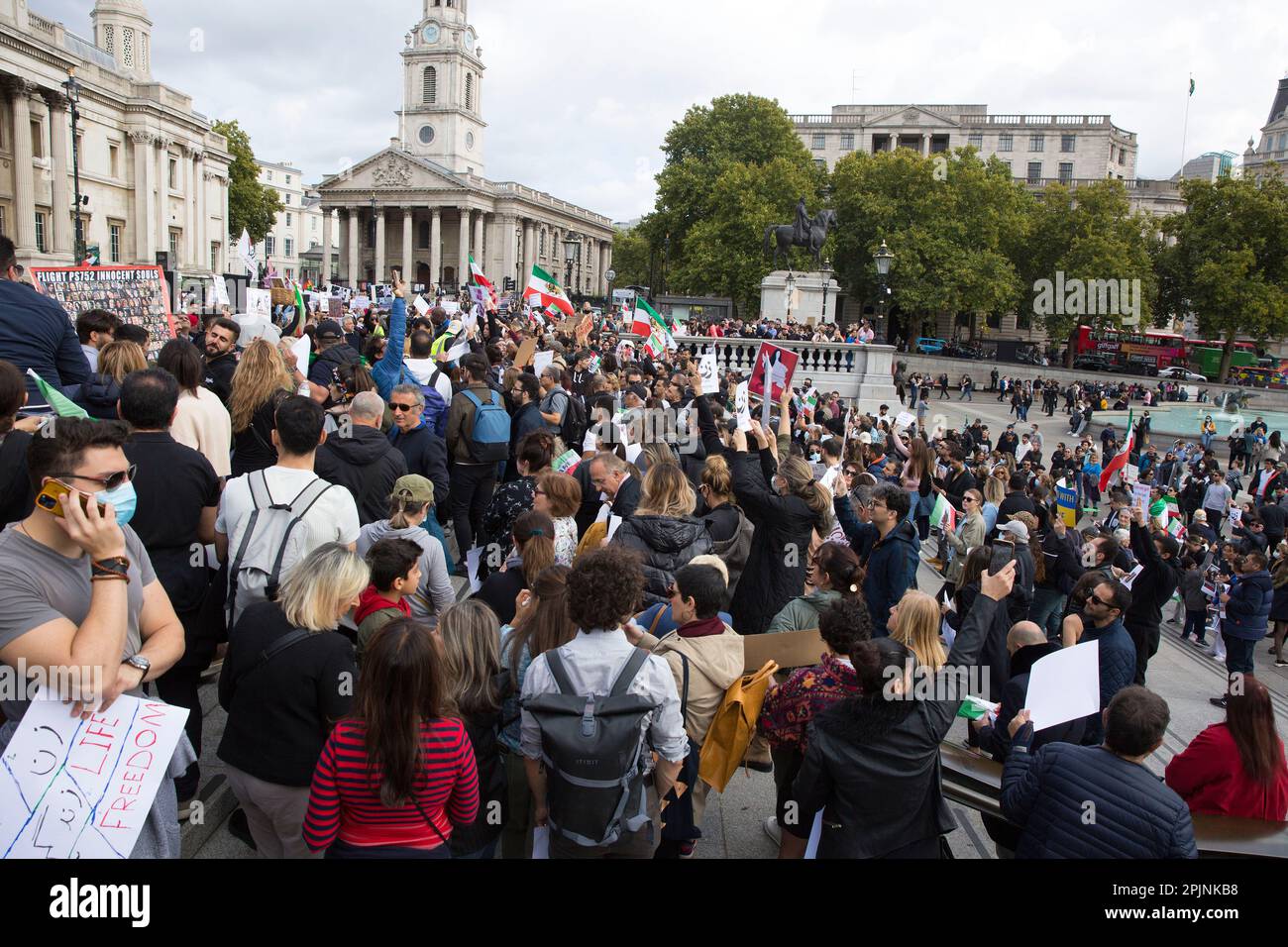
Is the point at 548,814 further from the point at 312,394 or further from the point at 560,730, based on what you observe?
the point at 312,394

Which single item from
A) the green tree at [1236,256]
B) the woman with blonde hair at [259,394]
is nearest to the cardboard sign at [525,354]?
the woman with blonde hair at [259,394]

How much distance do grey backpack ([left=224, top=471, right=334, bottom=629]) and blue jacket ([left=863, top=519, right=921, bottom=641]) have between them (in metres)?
3.65

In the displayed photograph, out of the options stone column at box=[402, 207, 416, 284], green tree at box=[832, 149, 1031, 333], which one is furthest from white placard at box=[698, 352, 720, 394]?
stone column at box=[402, 207, 416, 284]

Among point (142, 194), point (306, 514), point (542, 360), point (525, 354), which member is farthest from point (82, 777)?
point (142, 194)

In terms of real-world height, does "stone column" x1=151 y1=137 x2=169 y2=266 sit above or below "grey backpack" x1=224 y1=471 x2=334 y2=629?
above

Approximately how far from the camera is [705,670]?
13.4 feet

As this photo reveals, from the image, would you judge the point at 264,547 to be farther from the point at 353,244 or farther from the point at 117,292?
the point at 353,244

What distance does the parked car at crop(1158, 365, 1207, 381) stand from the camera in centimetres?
4969

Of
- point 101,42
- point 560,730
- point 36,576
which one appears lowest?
point 560,730

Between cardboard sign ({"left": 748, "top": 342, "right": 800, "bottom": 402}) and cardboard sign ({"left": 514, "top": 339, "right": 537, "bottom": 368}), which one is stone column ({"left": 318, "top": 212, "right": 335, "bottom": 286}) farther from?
cardboard sign ({"left": 748, "top": 342, "right": 800, "bottom": 402})

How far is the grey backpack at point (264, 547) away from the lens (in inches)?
170

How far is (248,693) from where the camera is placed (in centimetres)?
348
